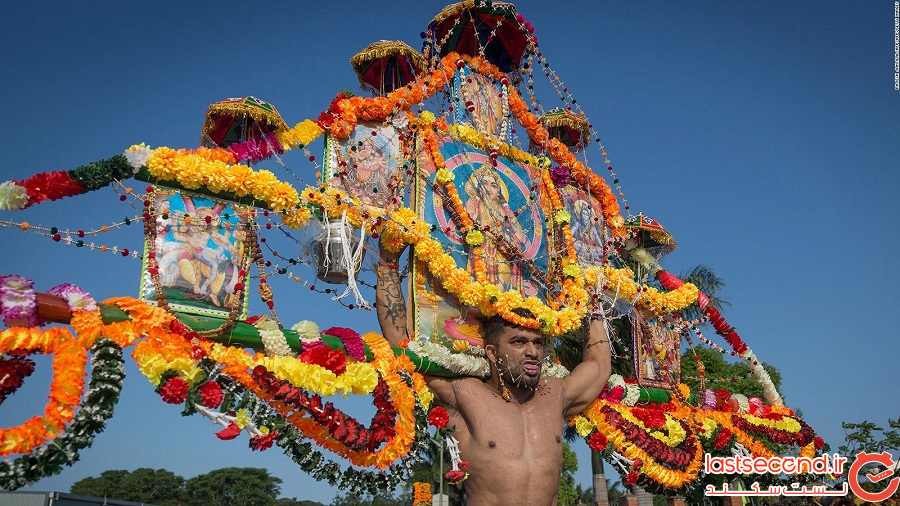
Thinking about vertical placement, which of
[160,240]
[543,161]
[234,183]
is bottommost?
[160,240]

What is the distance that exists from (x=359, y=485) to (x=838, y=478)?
7.18 m

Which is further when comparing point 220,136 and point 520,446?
point 220,136

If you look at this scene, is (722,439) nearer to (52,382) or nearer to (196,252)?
(196,252)

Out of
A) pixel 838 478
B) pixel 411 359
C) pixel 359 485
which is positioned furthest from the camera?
pixel 838 478

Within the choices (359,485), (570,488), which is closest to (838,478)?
(359,485)

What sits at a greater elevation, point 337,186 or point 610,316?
point 337,186

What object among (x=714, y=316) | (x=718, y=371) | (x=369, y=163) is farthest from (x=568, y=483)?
(x=369, y=163)

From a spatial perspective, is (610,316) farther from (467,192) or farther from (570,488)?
(570,488)

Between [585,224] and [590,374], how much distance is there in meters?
2.15

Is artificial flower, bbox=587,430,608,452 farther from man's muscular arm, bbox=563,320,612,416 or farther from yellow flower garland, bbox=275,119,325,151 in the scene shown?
yellow flower garland, bbox=275,119,325,151

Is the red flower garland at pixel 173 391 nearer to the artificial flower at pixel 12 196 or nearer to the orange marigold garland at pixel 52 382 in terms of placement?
the orange marigold garland at pixel 52 382

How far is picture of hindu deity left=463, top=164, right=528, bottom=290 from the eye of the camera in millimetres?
7938

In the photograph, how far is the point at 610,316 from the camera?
8773mm

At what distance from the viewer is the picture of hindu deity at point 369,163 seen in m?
7.09
